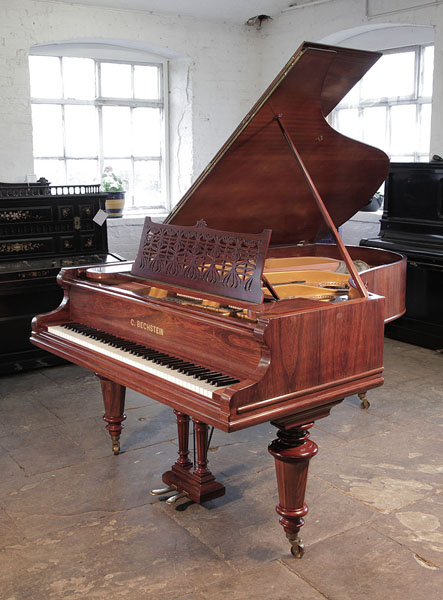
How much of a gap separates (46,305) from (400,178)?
3233mm

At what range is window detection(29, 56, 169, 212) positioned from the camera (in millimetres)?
7297

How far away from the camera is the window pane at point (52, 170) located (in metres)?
7.34

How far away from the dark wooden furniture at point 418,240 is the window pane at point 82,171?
3.29 metres


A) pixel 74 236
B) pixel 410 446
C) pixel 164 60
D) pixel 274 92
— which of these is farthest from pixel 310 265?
pixel 164 60

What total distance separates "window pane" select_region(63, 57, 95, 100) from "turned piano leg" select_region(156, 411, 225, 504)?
531cm

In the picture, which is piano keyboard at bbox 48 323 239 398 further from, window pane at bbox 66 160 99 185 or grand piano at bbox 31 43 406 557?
window pane at bbox 66 160 99 185

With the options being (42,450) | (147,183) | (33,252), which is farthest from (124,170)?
(42,450)

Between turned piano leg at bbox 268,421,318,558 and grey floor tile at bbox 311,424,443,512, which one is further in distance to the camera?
grey floor tile at bbox 311,424,443,512

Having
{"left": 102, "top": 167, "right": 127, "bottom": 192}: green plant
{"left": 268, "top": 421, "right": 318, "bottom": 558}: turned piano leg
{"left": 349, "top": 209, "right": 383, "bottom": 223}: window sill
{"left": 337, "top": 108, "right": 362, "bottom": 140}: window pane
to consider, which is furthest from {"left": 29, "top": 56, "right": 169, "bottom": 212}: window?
{"left": 268, "top": 421, "right": 318, "bottom": 558}: turned piano leg

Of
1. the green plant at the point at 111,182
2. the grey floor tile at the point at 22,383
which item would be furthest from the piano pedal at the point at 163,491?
the green plant at the point at 111,182

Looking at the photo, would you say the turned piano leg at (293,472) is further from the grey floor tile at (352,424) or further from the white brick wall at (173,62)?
the white brick wall at (173,62)

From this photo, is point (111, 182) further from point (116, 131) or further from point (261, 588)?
point (261, 588)

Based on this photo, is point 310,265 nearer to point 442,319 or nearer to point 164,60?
point 442,319

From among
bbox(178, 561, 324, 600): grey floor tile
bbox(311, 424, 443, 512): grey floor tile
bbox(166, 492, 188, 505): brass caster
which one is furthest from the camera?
bbox(311, 424, 443, 512): grey floor tile
